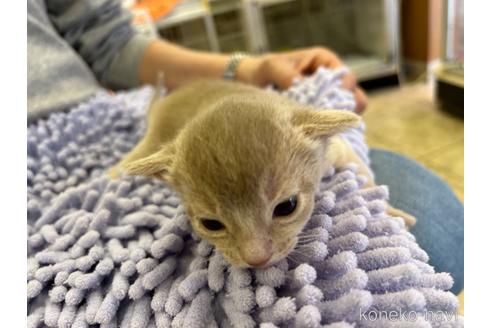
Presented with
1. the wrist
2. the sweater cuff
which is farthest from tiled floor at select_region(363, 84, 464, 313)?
the sweater cuff

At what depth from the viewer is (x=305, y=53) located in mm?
1259

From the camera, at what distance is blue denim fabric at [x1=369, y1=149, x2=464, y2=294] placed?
2.76 ft

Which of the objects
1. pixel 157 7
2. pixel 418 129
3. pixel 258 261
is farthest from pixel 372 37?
pixel 258 261

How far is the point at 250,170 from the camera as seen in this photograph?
0.60 metres

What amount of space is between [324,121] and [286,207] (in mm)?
160

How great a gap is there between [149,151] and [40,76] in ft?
1.25

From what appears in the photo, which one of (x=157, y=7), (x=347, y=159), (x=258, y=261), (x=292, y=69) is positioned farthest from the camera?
(x=157, y=7)

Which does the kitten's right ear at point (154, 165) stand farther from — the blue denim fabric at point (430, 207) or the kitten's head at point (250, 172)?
the blue denim fabric at point (430, 207)

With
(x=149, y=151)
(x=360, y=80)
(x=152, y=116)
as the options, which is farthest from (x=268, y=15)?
(x=149, y=151)

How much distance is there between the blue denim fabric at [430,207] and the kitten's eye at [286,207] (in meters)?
0.33

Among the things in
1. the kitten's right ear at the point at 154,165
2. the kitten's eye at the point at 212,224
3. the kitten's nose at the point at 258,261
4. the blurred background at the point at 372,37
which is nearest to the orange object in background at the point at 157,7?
the blurred background at the point at 372,37

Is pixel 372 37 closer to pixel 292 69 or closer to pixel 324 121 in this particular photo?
pixel 292 69

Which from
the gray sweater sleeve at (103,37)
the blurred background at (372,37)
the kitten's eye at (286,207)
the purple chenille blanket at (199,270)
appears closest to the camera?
the purple chenille blanket at (199,270)

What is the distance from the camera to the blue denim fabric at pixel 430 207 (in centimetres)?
84
